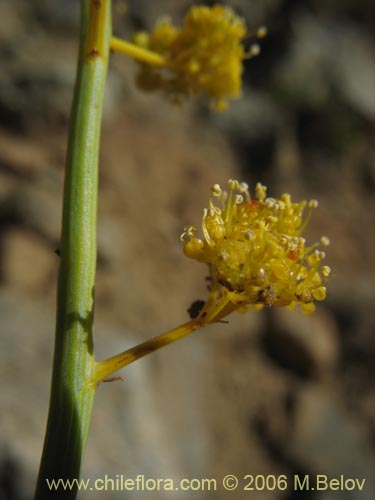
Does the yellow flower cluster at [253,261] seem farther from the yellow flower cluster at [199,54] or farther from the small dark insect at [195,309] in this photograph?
the yellow flower cluster at [199,54]

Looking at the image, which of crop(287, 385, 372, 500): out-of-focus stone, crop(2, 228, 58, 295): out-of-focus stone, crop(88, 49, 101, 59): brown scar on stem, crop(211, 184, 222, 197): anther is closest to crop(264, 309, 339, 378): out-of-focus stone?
crop(287, 385, 372, 500): out-of-focus stone

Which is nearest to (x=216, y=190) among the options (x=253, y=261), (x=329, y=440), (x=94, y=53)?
(x=253, y=261)

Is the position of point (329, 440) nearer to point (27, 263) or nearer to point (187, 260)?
point (187, 260)

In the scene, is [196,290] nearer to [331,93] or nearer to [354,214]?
[354,214]

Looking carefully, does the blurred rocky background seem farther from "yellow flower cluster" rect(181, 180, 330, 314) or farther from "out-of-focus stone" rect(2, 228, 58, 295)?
"yellow flower cluster" rect(181, 180, 330, 314)

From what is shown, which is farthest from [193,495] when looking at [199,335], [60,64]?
[60,64]
